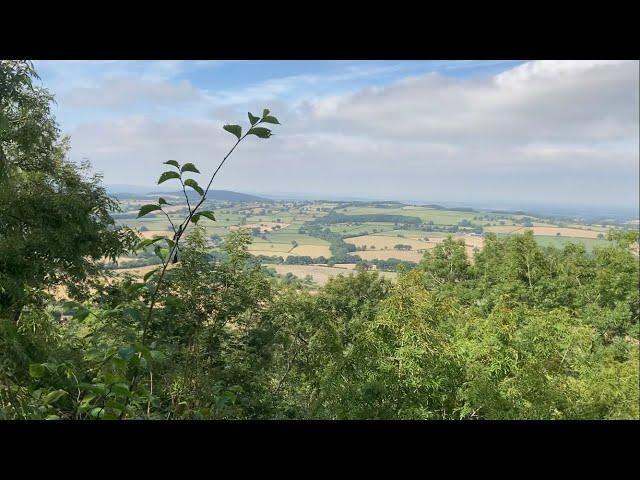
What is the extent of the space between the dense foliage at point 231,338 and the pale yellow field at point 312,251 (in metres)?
0.26

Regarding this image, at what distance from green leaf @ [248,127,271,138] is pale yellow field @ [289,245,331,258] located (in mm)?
4284

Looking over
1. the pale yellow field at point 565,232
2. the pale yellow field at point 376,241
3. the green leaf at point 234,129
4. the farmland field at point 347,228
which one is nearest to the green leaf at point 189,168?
the green leaf at point 234,129

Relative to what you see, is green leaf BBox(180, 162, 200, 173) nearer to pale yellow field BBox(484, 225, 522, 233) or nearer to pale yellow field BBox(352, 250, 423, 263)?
pale yellow field BBox(352, 250, 423, 263)

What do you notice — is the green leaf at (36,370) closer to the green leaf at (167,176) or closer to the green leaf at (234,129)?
the green leaf at (167,176)

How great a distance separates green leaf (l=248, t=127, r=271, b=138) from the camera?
97 cm

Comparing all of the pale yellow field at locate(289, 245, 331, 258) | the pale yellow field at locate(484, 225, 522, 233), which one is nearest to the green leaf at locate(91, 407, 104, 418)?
the pale yellow field at locate(289, 245, 331, 258)

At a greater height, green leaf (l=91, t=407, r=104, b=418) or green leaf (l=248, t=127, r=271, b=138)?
green leaf (l=248, t=127, r=271, b=138)

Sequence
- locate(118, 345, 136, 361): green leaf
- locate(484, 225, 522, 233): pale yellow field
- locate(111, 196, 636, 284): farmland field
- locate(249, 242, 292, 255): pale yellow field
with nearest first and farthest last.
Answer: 1. locate(118, 345, 136, 361): green leaf
2. locate(111, 196, 636, 284): farmland field
3. locate(249, 242, 292, 255): pale yellow field
4. locate(484, 225, 522, 233): pale yellow field

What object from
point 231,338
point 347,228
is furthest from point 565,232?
point 231,338

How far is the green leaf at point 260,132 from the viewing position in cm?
97
